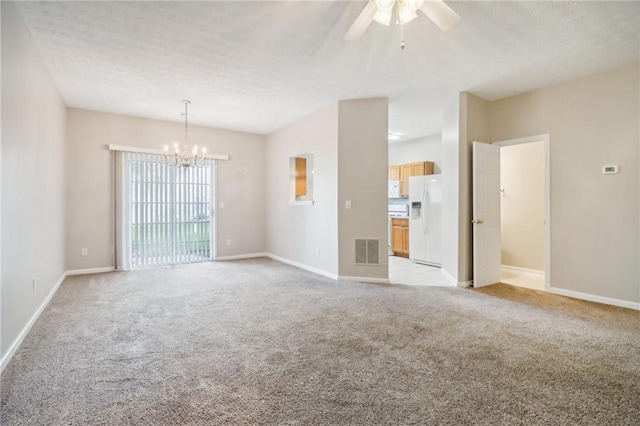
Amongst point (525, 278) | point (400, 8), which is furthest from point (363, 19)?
point (525, 278)

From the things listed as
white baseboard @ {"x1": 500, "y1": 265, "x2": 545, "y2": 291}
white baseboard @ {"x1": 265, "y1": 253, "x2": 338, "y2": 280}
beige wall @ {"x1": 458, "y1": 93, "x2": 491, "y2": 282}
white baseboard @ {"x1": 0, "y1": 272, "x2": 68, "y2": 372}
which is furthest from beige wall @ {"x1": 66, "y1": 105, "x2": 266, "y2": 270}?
white baseboard @ {"x1": 500, "y1": 265, "x2": 545, "y2": 291}

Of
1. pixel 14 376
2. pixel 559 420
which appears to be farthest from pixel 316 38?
pixel 14 376

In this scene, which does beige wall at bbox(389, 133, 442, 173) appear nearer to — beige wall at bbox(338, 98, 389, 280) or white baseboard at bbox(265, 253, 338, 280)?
beige wall at bbox(338, 98, 389, 280)

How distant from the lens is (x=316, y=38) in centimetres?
302

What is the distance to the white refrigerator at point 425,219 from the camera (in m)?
6.03

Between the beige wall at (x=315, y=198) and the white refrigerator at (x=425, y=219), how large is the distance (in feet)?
7.46

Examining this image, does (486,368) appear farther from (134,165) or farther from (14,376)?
(134,165)

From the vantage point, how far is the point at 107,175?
215 inches

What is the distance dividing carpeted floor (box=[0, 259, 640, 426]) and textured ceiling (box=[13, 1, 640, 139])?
9.13 feet

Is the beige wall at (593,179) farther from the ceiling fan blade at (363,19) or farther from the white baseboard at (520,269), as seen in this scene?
the ceiling fan blade at (363,19)

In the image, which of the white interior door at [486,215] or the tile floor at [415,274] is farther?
the tile floor at [415,274]

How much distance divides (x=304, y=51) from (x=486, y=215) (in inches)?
133

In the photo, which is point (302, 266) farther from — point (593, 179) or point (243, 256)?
point (593, 179)

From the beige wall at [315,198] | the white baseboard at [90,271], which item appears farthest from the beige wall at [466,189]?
the white baseboard at [90,271]
